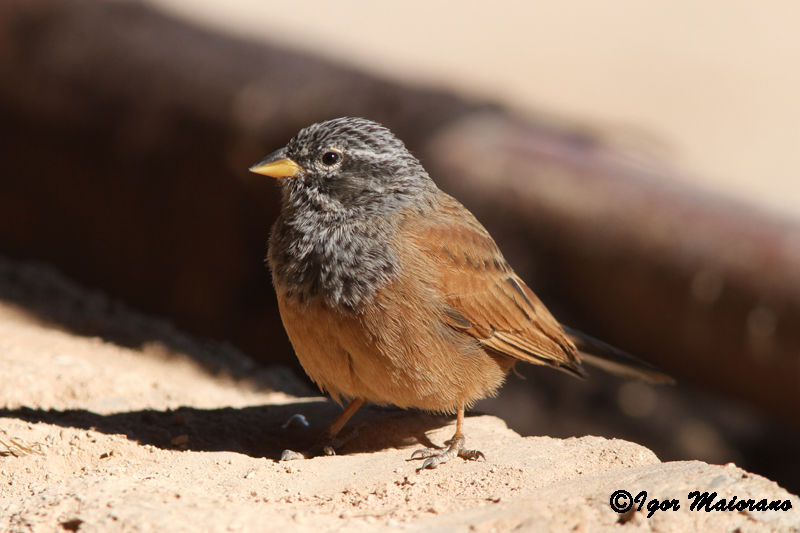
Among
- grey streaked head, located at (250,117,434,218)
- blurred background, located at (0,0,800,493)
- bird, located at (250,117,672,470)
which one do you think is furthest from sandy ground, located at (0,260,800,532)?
grey streaked head, located at (250,117,434,218)

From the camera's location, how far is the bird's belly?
415cm

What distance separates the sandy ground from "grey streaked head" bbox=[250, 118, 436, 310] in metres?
1.03

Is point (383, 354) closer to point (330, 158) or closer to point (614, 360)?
point (330, 158)

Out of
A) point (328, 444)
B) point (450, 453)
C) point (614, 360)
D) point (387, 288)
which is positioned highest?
point (387, 288)

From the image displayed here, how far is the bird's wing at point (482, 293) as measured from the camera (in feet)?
14.9

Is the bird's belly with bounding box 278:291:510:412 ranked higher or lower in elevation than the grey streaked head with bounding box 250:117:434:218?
lower

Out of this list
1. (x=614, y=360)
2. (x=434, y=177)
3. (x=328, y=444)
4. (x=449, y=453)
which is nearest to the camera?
(x=449, y=453)

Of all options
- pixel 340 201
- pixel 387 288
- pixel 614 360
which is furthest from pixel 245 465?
pixel 614 360

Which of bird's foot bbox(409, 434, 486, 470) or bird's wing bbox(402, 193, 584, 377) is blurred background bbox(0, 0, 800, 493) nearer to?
bird's wing bbox(402, 193, 584, 377)

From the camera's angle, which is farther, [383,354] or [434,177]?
[434,177]

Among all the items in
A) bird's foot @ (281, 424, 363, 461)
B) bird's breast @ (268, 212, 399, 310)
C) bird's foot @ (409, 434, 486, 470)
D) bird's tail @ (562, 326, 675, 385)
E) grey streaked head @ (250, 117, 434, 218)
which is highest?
grey streaked head @ (250, 117, 434, 218)

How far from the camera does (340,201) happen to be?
4629 millimetres

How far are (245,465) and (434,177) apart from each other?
4665mm

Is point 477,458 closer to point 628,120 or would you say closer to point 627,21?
point 628,120
